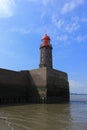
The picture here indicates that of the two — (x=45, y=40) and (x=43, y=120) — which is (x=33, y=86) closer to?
(x=45, y=40)

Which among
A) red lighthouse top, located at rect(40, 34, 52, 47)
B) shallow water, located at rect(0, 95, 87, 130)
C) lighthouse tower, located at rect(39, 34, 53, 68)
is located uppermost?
red lighthouse top, located at rect(40, 34, 52, 47)

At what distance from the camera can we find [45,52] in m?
30.0

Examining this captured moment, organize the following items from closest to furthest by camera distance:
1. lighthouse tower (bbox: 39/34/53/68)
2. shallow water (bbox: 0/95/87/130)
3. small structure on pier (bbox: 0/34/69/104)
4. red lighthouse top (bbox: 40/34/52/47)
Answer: shallow water (bbox: 0/95/87/130)
small structure on pier (bbox: 0/34/69/104)
lighthouse tower (bbox: 39/34/53/68)
red lighthouse top (bbox: 40/34/52/47)

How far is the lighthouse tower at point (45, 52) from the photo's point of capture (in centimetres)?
2981

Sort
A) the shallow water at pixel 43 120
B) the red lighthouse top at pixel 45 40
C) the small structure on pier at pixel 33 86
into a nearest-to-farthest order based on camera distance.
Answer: the shallow water at pixel 43 120 < the small structure on pier at pixel 33 86 < the red lighthouse top at pixel 45 40

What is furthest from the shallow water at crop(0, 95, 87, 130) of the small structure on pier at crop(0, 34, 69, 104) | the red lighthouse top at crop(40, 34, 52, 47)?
the red lighthouse top at crop(40, 34, 52, 47)

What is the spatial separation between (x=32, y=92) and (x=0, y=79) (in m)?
5.40

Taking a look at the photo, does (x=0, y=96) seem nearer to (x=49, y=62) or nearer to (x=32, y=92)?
(x=32, y=92)

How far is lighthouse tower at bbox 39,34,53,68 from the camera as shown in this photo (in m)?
29.8

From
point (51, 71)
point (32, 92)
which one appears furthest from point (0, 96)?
point (51, 71)

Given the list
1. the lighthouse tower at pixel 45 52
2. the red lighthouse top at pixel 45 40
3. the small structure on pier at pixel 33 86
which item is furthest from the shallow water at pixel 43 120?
the red lighthouse top at pixel 45 40

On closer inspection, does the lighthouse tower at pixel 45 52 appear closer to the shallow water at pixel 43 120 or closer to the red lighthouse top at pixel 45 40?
the red lighthouse top at pixel 45 40

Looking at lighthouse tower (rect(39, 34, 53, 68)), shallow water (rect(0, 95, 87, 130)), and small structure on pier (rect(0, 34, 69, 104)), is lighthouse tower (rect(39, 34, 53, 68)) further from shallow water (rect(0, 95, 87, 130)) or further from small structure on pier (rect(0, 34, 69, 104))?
shallow water (rect(0, 95, 87, 130))

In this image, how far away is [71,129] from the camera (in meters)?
7.82
